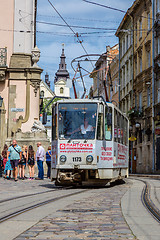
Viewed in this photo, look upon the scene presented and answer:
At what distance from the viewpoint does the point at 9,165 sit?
20828mm

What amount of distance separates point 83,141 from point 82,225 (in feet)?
29.1

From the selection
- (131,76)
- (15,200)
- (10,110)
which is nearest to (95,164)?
(15,200)

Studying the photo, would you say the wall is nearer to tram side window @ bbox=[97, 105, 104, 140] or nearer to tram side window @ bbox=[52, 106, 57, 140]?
tram side window @ bbox=[52, 106, 57, 140]

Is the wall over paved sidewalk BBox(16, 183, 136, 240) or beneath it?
over

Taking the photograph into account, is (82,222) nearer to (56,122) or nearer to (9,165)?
(56,122)

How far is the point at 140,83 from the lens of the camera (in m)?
43.9

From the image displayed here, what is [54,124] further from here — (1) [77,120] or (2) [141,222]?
(2) [141,222]

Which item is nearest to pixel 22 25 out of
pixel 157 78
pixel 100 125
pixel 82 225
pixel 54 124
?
pixel 157 78

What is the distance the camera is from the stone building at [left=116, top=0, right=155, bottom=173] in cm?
4078

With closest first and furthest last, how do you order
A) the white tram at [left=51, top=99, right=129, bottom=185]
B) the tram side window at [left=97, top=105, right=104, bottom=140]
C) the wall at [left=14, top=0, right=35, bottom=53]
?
the white tram at [left=51, top=99, right=129, bottom=185] → the tram side window at [left=97, top=105, right=104, bottom=140] → the wall at [left=14, top=0, right=35, bottom=53]

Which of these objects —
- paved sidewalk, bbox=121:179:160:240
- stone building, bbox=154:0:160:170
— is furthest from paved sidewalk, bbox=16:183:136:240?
stone building, bbox=154:0:160:170

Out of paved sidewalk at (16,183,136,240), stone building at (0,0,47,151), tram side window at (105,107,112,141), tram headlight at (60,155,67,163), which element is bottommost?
A: paved sidewalk at (16,183,136,240)

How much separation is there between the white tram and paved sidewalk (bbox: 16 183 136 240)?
6.33 meters

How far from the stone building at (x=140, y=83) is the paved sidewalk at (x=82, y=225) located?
2944 cm
